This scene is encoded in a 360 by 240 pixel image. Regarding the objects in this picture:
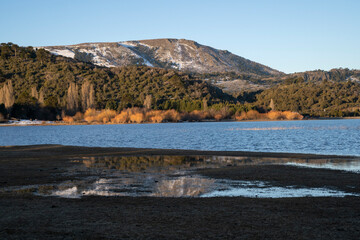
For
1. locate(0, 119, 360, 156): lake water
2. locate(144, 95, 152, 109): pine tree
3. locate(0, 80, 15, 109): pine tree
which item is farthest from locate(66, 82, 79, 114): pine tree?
locate(0, 119, 360, 156): lake water

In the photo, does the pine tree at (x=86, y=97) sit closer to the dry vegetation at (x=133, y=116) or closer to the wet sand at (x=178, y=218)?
the dry vegetation at (x=133, y=116)

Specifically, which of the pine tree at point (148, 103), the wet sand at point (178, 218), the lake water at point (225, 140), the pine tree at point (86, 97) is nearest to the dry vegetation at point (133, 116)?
the pine tree at point (148, 103)

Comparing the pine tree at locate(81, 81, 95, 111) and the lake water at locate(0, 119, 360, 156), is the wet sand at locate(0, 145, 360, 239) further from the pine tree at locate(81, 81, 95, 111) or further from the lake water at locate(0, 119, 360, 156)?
the pine tree at locate(81, 81, 95, 111)

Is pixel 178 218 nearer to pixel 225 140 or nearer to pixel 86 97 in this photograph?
pixel 225 140

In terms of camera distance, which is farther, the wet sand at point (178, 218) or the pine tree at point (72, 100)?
the pine tree at point (72, 100)

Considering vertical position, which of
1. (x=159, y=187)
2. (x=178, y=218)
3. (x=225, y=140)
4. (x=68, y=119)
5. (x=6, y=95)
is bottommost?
(x=68, y=119)

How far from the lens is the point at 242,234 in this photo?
9680 millimetres

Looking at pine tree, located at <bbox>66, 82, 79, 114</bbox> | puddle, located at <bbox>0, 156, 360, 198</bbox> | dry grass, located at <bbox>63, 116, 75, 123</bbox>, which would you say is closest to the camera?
puddle, located at <bbox>0, 156, 360, 198</bbox>

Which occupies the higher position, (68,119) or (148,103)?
(148,103)

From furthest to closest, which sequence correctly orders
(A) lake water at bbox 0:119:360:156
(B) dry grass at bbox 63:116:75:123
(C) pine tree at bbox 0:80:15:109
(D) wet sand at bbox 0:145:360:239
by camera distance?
(B) dry grass at bbox 63:116:75:123 < (C) pine tree at bbox 0:80:15:109 < (A) lake water at bbox 0:119:360:156 < (D) wet sand at bbox 0:145:360:239

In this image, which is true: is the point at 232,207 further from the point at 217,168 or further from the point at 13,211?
the point at 217,168

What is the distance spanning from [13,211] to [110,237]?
4288 millimetres

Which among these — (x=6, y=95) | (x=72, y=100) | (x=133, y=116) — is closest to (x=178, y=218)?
(x=6, y=95)

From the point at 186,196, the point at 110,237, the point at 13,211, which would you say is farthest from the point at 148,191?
the point at 110,237
